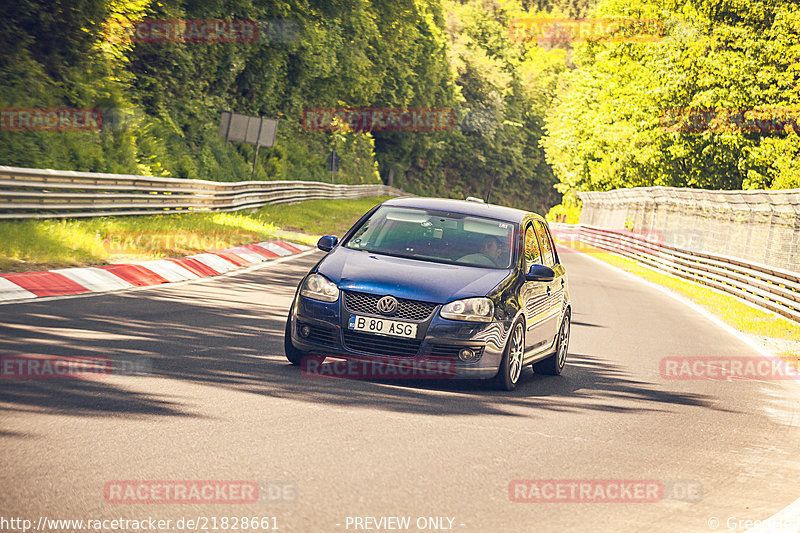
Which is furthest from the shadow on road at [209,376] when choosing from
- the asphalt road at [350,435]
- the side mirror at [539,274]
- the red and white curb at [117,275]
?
the side mirror at [539,274]

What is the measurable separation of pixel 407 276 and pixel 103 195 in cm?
1132

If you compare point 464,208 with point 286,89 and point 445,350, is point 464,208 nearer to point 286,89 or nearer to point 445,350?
point 445,350

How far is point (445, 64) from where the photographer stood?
291 feet

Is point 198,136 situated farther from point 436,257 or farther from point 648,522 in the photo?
point 648,522

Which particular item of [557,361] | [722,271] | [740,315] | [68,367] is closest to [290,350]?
[68,367]

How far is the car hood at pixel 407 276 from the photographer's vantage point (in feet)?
27.0

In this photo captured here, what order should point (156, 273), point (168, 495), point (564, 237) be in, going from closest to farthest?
point (168, 495)
point (156, 273)
point (564, 237)

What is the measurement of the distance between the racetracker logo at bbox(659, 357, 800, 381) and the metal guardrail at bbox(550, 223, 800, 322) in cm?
567

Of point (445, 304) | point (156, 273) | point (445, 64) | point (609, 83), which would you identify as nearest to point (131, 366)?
point (445, 304)

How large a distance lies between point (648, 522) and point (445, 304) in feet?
10.8

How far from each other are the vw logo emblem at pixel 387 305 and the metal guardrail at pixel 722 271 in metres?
12.5

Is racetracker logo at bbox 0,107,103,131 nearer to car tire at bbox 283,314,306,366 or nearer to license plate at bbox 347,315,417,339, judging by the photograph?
car tire at bbox 283,314,306,366

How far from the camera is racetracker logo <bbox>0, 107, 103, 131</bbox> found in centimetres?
2031

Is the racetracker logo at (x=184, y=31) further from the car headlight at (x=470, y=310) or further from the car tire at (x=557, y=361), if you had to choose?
the car headlight at (x=470, y=310)
